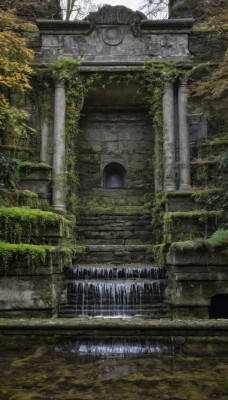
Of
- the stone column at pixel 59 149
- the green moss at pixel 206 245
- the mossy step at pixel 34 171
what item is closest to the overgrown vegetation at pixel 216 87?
the stone column at pixel 59 149

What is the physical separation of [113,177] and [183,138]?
371 centimetres

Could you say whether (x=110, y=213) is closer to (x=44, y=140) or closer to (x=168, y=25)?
(x=44, y=140)

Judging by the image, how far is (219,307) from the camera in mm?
8148

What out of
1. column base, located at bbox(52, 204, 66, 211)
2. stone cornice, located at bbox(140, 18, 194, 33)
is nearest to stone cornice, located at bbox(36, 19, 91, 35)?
stone cornice, located at bbox(140, 18, 194, 33)

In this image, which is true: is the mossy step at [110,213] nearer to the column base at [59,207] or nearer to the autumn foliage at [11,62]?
the column base at [59,207]

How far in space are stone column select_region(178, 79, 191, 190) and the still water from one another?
738cm

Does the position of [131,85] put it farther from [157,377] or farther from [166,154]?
[157,377]

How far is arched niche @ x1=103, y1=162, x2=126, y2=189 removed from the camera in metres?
14.9

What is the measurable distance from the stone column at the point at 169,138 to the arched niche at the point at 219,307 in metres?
4.23

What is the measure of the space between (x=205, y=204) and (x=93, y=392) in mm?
7572

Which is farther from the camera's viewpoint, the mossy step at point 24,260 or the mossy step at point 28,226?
the mossy step at point 28,226

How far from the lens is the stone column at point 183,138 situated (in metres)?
12.0

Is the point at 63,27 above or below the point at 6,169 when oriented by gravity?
above

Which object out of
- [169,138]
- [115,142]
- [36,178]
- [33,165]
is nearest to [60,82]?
[33,165]
